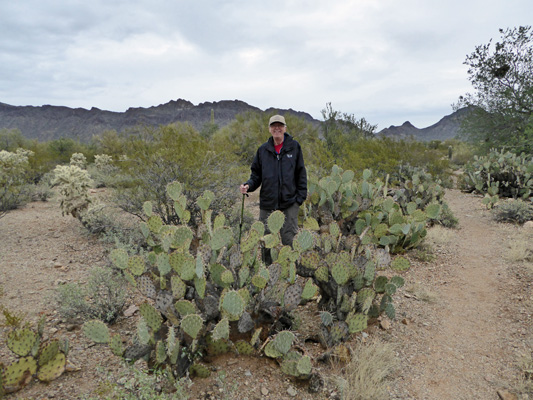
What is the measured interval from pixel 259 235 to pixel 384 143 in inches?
459

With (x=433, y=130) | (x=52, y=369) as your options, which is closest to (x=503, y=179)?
(x=52, y=369)

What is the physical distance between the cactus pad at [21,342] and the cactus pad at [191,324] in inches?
45.6

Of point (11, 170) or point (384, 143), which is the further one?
point (384, 143)

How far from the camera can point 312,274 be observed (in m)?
3.55

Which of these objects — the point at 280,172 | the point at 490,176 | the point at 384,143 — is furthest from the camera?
the point at 384,143

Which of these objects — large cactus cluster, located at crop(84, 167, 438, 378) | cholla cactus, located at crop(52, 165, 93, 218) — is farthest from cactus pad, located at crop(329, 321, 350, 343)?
cholla cactus, located at crop(52, 165, 93, 218)

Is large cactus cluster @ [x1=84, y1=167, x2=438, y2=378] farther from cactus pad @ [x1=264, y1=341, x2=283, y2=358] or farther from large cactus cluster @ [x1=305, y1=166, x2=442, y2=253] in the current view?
large cactus cluster @ [x1=305, y1=166, x2=442, y2=253]

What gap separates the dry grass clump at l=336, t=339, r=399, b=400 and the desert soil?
4.0 inches

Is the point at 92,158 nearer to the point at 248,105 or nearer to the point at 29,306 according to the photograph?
the point at 29,306

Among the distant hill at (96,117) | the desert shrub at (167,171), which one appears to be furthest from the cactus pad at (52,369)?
the distant hill at (96,117)

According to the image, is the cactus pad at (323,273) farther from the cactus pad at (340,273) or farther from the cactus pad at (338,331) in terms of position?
the cactus pad at (338,331)

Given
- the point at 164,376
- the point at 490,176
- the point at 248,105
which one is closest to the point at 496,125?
the point at 490,176

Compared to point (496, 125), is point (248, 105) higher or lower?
higher

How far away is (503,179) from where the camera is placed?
35.1 feet
